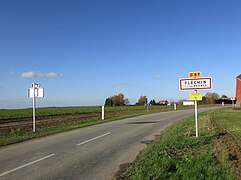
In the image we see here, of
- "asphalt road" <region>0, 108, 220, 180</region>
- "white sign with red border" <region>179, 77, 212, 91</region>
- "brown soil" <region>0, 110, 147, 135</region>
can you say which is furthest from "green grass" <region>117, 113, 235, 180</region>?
"brown soil" <region>0, 110, 147, 135</region>

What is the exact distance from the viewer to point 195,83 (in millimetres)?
11688

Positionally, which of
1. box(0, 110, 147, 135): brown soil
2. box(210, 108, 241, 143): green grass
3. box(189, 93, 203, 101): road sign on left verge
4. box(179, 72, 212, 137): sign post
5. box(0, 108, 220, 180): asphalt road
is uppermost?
box(179, 72, 212, 137): sign post

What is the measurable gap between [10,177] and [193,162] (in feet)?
14.7

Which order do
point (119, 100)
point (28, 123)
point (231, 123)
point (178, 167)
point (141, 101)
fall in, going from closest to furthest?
point (178, 167)
point (231, 123)
point (28, 123)
point (141, 101)
point (119, 100)

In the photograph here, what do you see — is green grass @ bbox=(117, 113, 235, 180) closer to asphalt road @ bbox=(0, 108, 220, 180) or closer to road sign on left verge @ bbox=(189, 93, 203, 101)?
asphalt road @ bbox=(0, 108, 220, 180)

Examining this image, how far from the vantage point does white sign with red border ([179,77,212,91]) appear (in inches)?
453

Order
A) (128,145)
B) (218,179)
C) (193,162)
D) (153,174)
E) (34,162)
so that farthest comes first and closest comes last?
(128,145)
(34,162)
(193,162)
(153,174)
(218,179)

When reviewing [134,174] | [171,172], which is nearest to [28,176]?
[134,174]

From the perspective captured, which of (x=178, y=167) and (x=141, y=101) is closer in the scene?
(x=178, y=167)

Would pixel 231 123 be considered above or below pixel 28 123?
above

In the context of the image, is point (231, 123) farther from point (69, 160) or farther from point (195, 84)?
point (69, 160)

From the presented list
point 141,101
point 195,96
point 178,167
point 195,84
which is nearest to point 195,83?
point 195,84

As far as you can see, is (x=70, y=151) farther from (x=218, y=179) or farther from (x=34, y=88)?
(x=34, y=88)

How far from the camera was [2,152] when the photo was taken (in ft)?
33.1
